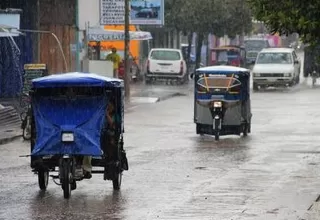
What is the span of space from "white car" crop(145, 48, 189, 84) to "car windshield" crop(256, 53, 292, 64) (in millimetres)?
3834

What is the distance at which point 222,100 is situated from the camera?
2509 cm

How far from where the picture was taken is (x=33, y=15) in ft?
130

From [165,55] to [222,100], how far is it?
27013 mm

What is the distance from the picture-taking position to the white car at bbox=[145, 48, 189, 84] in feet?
168

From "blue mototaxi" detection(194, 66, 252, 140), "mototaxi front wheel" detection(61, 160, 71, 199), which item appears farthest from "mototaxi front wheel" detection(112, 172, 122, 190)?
"blue mototaxi" detection(194, 66, 252, 140)

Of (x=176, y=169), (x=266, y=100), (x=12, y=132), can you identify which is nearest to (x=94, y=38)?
(x=266, y=100)

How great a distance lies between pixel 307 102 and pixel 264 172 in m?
20.7

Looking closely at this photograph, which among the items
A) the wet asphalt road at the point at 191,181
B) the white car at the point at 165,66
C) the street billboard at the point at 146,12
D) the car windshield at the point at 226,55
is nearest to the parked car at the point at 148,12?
the street billboard at the point at 146,12

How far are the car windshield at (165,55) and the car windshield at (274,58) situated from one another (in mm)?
4019

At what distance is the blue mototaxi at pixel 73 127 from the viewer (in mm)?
14961

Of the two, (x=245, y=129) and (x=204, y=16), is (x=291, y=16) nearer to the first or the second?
(x=245, y=129)

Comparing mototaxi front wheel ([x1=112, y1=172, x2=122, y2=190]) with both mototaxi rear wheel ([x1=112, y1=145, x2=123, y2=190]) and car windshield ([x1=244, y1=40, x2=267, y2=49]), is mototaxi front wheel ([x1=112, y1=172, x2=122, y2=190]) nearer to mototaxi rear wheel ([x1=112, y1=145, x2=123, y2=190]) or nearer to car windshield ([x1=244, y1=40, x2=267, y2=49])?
mototaxi rear wheel ([x1=112, y1=145, x2=123, y2=190])

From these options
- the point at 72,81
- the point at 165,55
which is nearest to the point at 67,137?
the point at 72,81

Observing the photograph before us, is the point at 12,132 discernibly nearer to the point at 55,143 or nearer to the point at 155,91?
the point at 55,143
